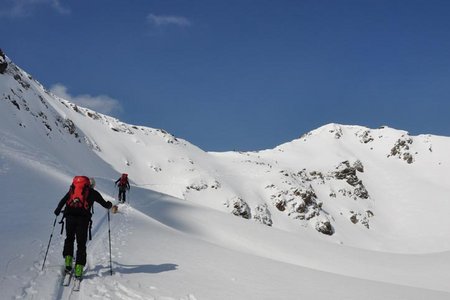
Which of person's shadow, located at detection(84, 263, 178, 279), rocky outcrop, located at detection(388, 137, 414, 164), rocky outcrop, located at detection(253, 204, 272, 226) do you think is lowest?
person's shadow, located at detection(84, 263, 178, 279)

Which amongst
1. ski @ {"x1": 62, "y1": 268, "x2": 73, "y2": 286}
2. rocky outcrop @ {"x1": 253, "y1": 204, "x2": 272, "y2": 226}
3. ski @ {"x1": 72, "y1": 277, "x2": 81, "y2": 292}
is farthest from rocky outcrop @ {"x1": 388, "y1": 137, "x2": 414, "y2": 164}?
ski @ {"x1": 72, "y1": 277, "x2": 81, "y2": 292}

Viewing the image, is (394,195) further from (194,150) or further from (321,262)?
(321,262)

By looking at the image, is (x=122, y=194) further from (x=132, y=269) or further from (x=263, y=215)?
(x=263, y=215)

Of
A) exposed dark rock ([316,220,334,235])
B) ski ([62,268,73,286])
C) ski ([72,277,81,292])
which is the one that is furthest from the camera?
exposed dark rock ([316,220,334,235])

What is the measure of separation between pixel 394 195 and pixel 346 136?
2826 centimetres

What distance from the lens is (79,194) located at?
8789 millimetres

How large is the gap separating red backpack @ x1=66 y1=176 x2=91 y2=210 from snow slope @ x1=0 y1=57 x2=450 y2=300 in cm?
145

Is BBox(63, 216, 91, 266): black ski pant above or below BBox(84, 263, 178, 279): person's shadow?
above

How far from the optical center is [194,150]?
331 ft

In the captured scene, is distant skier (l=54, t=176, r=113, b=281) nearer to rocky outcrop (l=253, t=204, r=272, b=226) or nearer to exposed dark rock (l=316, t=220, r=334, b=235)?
rocky outcrop (l=253, t=204, r=272, b=226)

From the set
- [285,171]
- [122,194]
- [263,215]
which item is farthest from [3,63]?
[285,171]

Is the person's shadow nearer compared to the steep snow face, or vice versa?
the person's shadow

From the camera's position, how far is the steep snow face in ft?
→ 210

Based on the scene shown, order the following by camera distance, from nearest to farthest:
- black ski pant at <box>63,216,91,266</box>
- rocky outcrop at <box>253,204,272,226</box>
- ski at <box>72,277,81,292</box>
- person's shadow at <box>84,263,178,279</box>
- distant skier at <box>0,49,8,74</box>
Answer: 1. ski at <box>72,277,81,292</box>
2. black ski pant at <box>63,216,91,266</box>
3. person's shadow at <box>84,263,178,279</box>
4. distant skier at <box>0,49,8,74</box>
5. rocky outcrop at <box>253,204,272,226</box>
